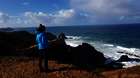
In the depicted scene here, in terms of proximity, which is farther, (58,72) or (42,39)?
(58,72)

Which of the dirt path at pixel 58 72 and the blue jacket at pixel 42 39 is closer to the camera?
the dirt path at pixel 58 72

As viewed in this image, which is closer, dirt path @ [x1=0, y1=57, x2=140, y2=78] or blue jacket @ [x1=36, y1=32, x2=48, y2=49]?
dirt path @ [x1=0, y1=57, x2=140, y2=78]

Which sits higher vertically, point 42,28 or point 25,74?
point 42,28

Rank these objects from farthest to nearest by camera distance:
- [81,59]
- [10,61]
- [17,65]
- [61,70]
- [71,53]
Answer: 1. [81,59]
2. [71,53]
3. [10,61]
4. [17,65]
5. [61,70]

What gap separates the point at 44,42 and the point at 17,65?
3105 millimetres

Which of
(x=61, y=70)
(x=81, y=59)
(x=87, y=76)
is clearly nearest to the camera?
(x=87, y=76)

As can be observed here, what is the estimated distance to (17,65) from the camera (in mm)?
14180

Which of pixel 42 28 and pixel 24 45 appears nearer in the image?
pixel 42 28

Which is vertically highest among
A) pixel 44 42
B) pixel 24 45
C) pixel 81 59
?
pixel 44 42

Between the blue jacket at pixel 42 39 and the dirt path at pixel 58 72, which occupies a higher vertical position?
the blue jacket at pixel 42 39

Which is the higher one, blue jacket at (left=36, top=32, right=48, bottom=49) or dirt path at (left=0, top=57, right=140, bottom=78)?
blue jacket at (left=36, top=32, right=48, bottom=49)

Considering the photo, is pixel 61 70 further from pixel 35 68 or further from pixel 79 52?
pixel 79 52

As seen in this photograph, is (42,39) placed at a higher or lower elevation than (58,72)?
higher

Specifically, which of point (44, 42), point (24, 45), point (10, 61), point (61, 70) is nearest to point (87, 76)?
point (61, 70)
